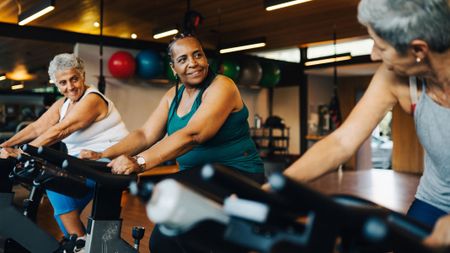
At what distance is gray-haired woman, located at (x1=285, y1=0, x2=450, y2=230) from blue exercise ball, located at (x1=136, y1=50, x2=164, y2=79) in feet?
26.5

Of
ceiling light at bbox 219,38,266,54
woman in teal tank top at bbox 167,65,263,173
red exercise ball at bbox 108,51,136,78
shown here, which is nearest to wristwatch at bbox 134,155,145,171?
woman in teal tank top at bbox 167,65,263,173

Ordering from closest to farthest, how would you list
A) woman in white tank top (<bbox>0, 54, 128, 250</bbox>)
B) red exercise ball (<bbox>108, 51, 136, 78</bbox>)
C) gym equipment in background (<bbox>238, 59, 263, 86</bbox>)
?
woman in white tank top (<bbox>0, 54, 128, 250</bbox>) → red exercise ball (<bbox>108, 51, 136, 78</bbox>) → gym equipment in background (<bbox>238, 59, 263, 86</bbox>)

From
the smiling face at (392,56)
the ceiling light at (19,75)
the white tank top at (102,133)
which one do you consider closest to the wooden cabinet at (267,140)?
the ceiling light at (19,75)

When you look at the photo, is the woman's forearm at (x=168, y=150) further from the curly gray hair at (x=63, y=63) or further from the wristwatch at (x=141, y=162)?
the curly gray hair at (x=63, y=63)

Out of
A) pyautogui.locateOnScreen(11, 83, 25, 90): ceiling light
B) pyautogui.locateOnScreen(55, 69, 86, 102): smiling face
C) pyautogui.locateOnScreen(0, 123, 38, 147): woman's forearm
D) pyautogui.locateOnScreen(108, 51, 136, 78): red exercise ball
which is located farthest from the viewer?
pyautogui.locateOnScreen(11, 83, 25, 90): ceiling light

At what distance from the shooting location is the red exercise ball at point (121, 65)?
891 cm

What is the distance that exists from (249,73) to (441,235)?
9.58 meters

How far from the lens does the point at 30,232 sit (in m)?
2.60

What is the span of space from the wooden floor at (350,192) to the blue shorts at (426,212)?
2.83 metres

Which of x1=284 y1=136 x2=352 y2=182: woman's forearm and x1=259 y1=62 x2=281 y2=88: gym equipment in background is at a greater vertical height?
x1=259 y1=62 x2=281 y2=88: gym equipment in background

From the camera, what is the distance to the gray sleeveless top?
46.3 inches

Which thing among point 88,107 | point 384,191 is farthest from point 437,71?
point 384,191

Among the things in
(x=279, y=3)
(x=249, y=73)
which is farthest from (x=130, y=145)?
(x=249, y=73)

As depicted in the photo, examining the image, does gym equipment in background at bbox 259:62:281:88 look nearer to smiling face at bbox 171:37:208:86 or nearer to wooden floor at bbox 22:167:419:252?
wooden floor at bbox 22:167:419:252
